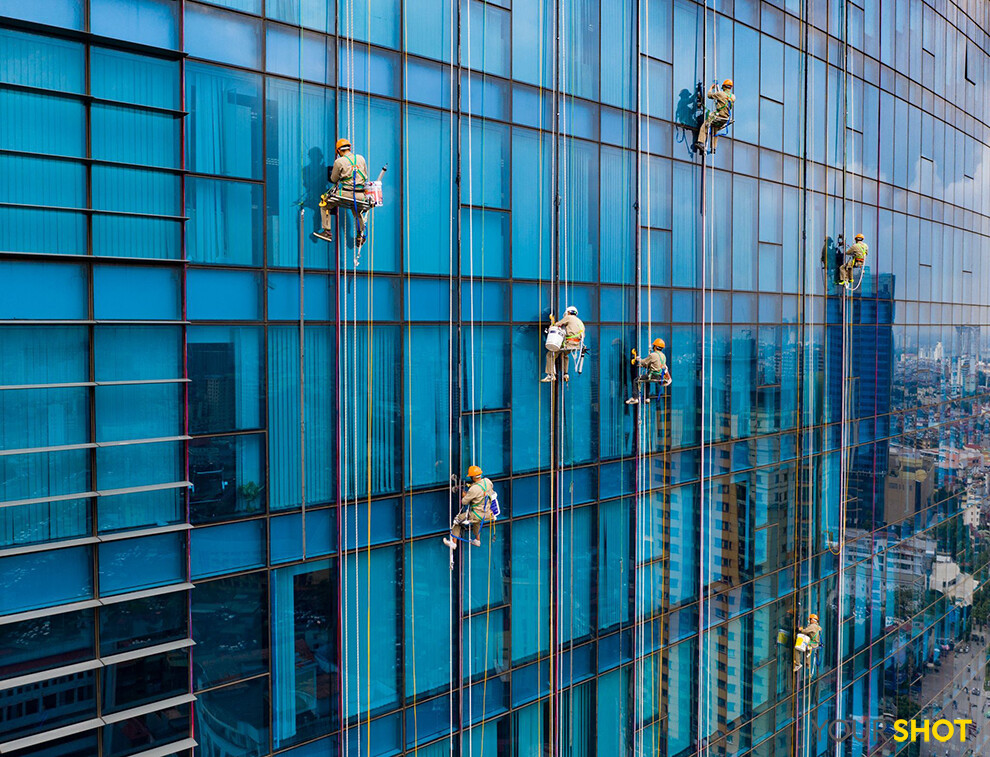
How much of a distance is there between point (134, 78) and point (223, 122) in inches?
37.4

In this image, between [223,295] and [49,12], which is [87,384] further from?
[49,12]

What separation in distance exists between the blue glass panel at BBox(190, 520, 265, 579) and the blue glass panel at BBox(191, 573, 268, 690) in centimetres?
14

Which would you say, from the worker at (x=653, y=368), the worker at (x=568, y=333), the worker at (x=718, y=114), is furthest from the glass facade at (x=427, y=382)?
the worker at (x=568, y=333)

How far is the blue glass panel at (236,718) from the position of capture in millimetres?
8102

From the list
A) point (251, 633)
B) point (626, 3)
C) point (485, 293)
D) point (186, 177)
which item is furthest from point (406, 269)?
point (626, 3)

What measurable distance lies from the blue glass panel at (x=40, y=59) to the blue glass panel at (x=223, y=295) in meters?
2.13

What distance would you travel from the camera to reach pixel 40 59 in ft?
23.1

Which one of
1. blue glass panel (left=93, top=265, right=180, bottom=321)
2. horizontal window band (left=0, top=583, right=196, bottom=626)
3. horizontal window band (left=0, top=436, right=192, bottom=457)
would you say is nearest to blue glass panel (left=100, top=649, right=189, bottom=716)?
horizontal window band (left=0, top=583, right=196, bottom=626)

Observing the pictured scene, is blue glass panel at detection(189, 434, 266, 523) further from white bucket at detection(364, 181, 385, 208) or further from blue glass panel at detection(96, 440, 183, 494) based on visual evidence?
white bucket at detection(364, 181, 385, 208)

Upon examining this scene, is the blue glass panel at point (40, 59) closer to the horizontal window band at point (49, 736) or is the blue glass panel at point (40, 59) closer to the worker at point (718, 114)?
the horizontal window band at point (49, 736)

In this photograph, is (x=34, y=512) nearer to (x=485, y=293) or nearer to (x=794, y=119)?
(x=485, y=293)

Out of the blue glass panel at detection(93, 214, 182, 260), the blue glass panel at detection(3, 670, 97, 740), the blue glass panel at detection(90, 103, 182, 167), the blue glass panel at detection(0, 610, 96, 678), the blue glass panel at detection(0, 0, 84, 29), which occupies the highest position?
the blue glass panel at detection(0, 0, 84, 29)

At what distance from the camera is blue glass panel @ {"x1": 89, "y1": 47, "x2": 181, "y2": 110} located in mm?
7340

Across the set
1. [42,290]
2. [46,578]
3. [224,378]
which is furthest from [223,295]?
[46,578]
